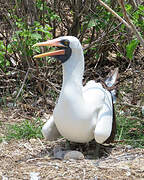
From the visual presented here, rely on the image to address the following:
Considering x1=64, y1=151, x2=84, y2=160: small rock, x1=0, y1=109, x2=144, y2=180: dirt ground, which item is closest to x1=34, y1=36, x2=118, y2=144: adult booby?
x1=64, y1=151, x2=84, y2=160: small rock

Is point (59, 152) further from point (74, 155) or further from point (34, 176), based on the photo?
point (34, 176)

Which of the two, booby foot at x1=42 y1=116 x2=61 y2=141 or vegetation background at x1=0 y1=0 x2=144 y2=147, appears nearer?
booby foot at x1=42 y1=116 x2=61 y2=141

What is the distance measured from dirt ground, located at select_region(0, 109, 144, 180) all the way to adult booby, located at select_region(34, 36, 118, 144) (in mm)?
256

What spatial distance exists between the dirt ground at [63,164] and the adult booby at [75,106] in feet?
0.84

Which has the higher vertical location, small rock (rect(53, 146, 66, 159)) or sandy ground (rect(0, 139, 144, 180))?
small rock (rect(53, 146, 66, 159))

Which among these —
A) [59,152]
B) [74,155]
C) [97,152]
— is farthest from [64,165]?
[97,152]

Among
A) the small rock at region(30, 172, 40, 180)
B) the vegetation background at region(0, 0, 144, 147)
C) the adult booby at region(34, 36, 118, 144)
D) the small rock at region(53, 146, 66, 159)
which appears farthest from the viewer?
the vegetation background at region(0, 0, 144, 147)

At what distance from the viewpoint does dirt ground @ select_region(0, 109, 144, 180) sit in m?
3.95

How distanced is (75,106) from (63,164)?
58cm

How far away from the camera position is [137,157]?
14.3 ft

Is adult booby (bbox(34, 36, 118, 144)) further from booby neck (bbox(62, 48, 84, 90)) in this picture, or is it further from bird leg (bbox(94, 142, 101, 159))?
bird leg (bbox(94, 142, 101, 159))

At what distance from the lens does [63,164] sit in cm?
414

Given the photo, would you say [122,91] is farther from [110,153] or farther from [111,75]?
[110,153]

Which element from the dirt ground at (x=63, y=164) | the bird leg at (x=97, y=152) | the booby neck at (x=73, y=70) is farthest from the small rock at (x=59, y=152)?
the booby neck at (x=73, y=70)
